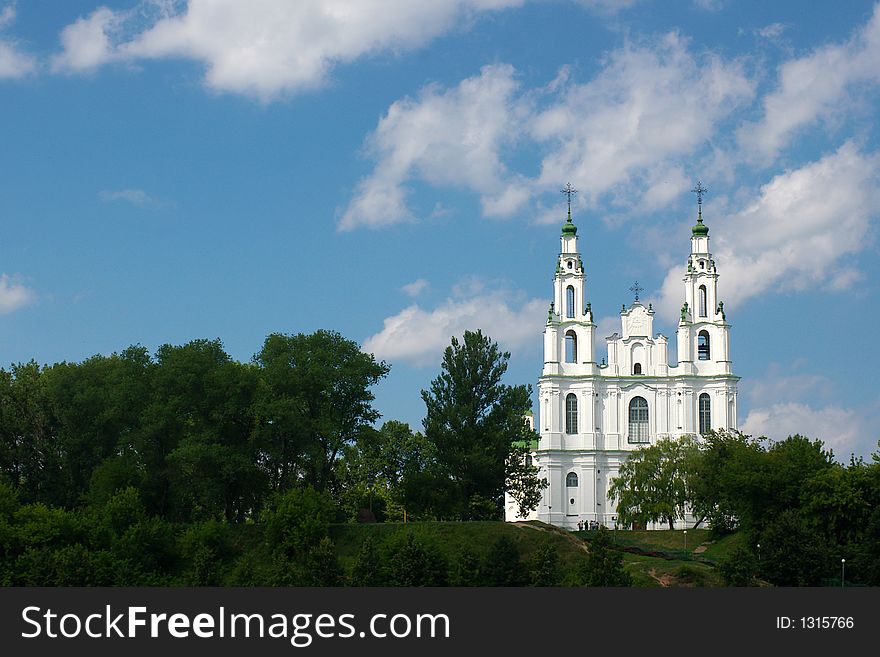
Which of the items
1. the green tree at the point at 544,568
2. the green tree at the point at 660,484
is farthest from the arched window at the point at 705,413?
the green tree at the point at 544,568

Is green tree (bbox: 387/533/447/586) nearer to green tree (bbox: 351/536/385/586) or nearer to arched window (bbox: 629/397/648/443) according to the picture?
green tree (bbox: 351/536/385/586)

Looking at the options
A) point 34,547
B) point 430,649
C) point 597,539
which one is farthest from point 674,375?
point 430,649

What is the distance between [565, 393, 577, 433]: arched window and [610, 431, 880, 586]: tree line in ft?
33.8

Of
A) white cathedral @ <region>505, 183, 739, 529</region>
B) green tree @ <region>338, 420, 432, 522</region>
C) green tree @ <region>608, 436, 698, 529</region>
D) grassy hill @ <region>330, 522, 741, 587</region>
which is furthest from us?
white cathedral @ <region>505, 183, 739, 529</region>

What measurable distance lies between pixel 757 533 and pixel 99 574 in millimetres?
31044

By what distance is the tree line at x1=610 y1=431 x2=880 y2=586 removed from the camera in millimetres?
54125

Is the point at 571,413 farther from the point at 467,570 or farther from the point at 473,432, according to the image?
the point at 467,570

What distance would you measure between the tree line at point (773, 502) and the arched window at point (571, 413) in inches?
406

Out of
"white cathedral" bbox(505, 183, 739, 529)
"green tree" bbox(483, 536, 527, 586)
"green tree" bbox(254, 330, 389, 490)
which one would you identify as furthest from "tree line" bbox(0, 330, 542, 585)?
"white cathedral" bbox(505, 183, 739, 529)

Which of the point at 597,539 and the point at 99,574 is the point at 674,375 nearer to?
the point at 597,539

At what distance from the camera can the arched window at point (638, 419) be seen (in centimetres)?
9150

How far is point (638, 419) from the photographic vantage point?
9181 centimetres

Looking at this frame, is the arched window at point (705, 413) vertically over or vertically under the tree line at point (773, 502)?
over

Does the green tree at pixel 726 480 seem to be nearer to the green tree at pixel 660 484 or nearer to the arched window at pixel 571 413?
the green tree at pixel 660 484
